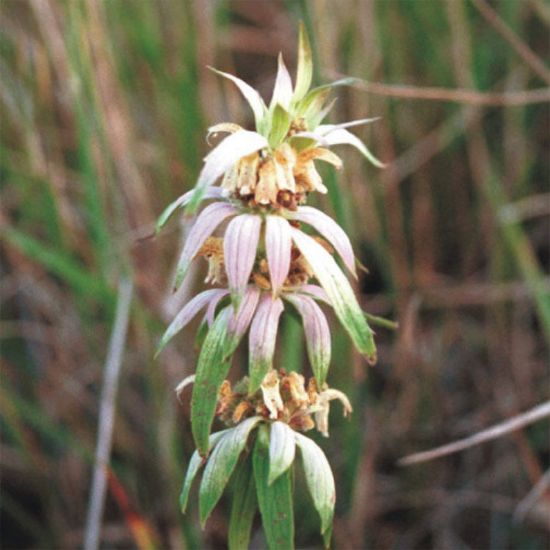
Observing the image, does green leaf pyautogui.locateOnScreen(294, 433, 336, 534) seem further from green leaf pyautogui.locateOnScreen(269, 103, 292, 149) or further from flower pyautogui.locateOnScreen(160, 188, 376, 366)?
green leaf pyautogui.locateOnScreen(269, 103, 292, 149)

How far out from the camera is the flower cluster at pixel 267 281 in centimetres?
74

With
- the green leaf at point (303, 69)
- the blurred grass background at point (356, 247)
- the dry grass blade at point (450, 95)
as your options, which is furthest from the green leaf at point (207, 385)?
the blurred grass background at point (356, 247)

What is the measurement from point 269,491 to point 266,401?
0.08 meters

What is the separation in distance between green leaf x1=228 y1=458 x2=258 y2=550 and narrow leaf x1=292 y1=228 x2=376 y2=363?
192 millimetres

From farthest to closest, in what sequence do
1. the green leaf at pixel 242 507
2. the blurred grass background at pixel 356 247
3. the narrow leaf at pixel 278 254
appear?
the blurred grass background at pixel 356 247
the green leaf at pixel 242 507
the narrow leaf at pixel 278 254

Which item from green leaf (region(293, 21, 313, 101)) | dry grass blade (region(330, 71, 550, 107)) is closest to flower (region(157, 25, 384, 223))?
green leaf (region(293, 21, 313, 101))

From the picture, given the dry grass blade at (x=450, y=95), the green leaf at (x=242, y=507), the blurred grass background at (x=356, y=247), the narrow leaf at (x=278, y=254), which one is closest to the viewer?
the narrow leaf at (x=278, y=254)

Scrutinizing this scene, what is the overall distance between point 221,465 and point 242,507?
0.28ft

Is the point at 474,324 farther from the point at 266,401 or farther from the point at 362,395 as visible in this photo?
the point at 266,401

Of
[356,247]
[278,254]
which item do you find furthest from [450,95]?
[278,254]

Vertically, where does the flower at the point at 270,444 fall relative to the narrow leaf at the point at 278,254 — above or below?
below

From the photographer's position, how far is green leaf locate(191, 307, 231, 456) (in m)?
0.75

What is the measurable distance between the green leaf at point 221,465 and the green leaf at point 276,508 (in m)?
0.04

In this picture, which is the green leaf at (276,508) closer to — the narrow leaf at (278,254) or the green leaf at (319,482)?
the green leaf at (319,482)
